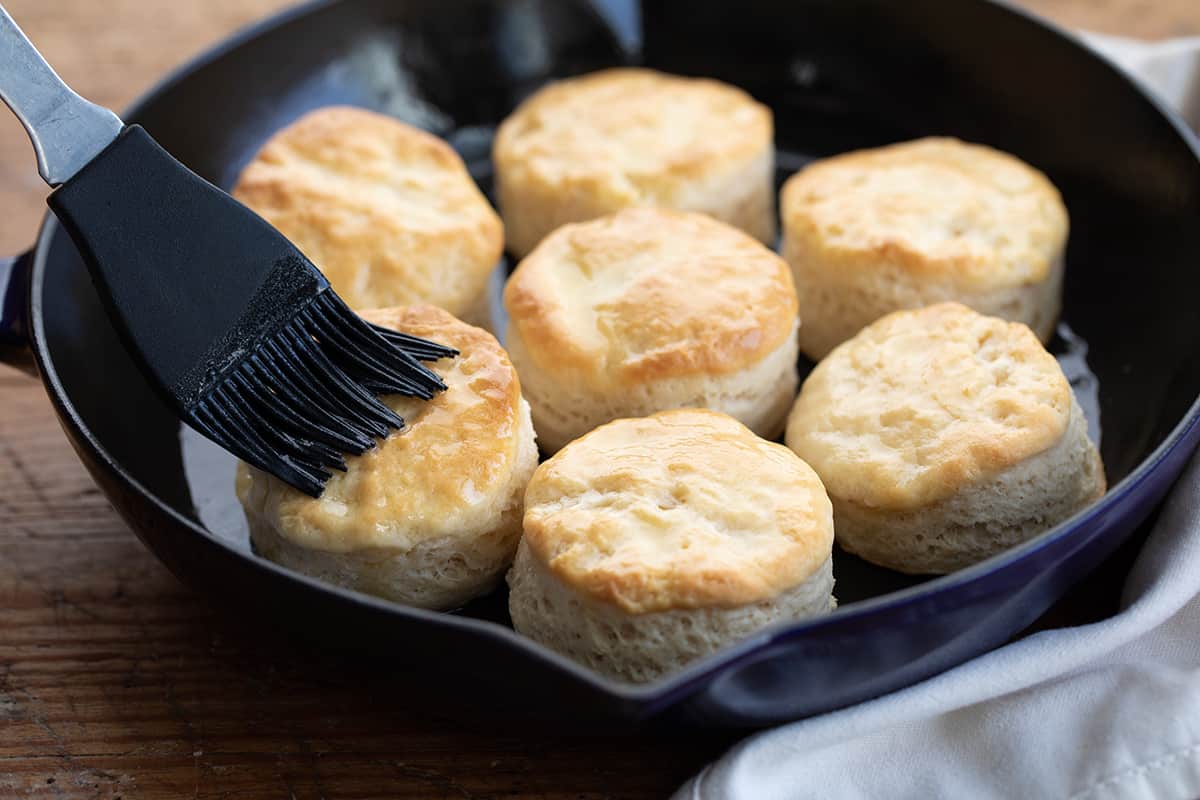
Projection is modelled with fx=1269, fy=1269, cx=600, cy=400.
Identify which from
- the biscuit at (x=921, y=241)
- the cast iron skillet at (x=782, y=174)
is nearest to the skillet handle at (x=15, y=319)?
the cast iron skillet at (x=782, y=174)

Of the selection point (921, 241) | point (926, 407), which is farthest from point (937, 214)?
point (926, 407)

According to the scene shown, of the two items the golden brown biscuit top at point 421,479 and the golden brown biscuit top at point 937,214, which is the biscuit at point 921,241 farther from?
the golden brown biscuit top at point 421,479

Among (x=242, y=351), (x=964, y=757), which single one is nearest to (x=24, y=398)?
(x=242, y=351)

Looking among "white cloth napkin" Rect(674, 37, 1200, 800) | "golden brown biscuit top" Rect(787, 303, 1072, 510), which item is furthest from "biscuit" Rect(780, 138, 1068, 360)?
"white cloth napkin" Rect(674, 37, 1200, 800)

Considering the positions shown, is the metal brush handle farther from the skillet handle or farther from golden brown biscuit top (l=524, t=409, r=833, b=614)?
golden brown biscuit top (l=524, t=409, r=833, b=614)

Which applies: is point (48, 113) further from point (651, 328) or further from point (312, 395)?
point (651, 328)

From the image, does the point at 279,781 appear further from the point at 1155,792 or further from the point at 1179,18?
the point at 1179,18
